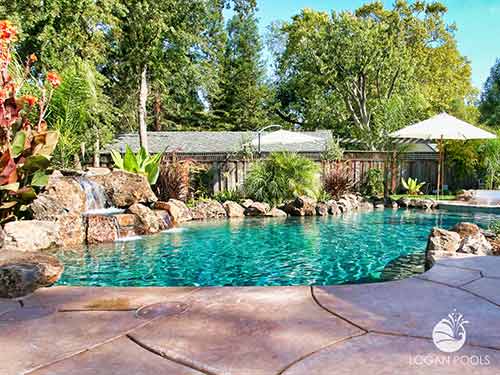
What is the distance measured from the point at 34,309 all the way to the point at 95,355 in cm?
93

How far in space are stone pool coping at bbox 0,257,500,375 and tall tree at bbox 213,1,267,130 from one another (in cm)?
2598

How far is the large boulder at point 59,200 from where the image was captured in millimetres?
7625

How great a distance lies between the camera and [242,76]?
29047mm

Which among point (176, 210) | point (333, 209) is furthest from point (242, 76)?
point (176, 210)

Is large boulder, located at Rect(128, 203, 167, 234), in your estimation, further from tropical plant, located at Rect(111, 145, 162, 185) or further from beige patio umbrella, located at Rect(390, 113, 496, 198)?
beige patio umbrella, located at Rect(390, 113, 496, 198)

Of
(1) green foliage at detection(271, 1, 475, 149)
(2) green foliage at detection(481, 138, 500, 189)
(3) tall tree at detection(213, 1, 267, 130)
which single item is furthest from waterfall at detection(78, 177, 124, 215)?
(3) tall tree at detection(213, 1, 267, 130)

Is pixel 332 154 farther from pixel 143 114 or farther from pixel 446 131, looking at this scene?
pixel 143 114

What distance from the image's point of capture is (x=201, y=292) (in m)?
2.92

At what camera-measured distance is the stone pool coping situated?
1.84m

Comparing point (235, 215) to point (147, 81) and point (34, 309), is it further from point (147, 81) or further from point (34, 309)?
point (147, 81)

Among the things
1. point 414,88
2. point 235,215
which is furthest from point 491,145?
point 414,88

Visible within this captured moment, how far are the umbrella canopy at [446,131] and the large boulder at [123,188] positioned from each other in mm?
7415

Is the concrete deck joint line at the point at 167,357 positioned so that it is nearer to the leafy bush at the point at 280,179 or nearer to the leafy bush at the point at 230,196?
the leafy bush at the point at 280,179

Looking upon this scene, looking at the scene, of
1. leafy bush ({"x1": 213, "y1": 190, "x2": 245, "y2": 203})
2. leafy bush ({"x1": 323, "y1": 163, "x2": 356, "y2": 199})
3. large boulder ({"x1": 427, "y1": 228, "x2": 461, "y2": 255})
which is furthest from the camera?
leafy bush ({"x1": 323, "y1": 163, "x2": 356, "y2": 199})
